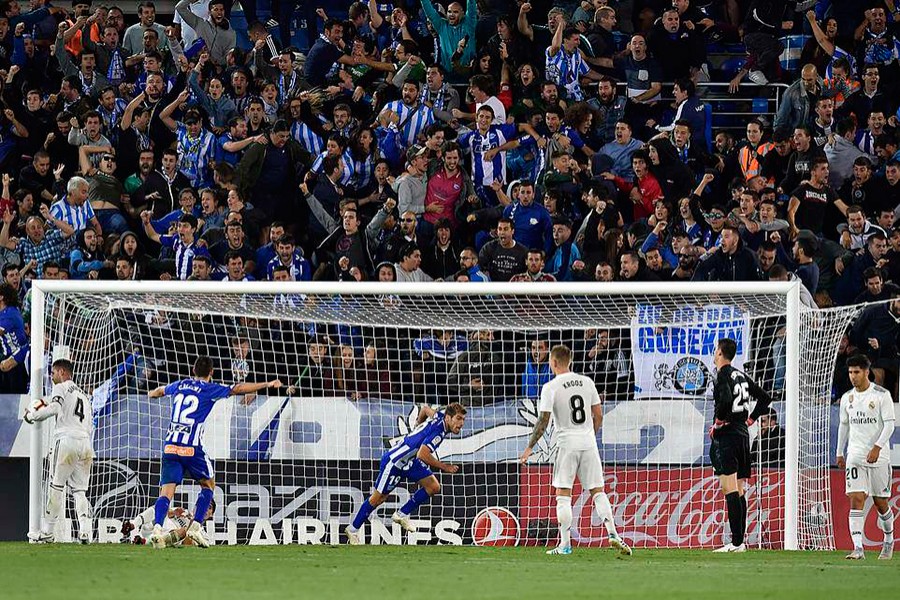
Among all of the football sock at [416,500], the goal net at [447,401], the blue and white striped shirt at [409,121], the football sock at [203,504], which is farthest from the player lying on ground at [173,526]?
Result: the blue and white striped shirt at [409,121]

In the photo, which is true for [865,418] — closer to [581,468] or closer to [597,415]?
[597,415]

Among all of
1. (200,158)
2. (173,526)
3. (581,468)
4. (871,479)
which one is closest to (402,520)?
(173,526)

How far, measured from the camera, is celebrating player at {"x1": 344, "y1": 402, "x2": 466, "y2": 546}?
13055mm

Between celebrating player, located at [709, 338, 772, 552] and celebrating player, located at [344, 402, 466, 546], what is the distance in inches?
91.5

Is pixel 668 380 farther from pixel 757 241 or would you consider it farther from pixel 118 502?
pixel 118 502

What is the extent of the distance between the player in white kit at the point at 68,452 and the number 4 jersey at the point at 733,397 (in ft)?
18.5

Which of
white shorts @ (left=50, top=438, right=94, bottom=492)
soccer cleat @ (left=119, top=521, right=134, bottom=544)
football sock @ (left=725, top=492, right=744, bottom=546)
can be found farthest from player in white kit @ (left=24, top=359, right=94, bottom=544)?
football sock @ (left=725, top=492, right=744, bottom=546)

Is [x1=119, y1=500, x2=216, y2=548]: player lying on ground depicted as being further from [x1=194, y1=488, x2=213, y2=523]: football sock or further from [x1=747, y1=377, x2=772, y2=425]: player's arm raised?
[x1=747, y1=377, x2=772, y2=425]: player's arm raised

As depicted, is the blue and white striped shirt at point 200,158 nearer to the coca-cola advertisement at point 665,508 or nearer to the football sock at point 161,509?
the coca-cola advertisement at point 665,508

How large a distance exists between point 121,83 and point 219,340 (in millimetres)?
5308

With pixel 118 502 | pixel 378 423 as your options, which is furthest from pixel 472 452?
pixel 118 502

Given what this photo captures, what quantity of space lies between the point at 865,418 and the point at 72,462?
22.6 ft

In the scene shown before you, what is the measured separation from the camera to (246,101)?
17.3 m

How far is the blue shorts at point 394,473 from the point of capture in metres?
13.1
